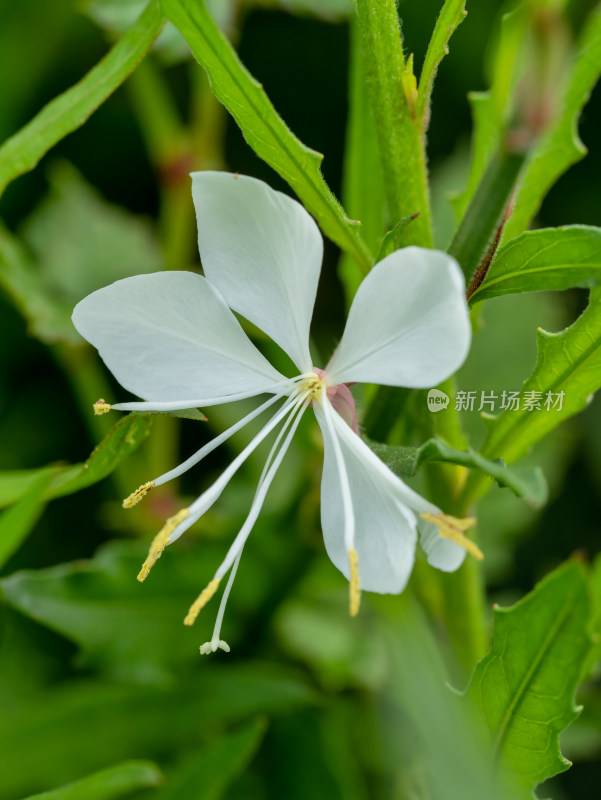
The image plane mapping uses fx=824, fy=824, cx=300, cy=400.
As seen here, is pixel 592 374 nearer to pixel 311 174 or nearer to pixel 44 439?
pixel 311 174

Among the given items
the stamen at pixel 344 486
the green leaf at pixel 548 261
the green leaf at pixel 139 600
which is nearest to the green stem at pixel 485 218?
the green leaf at pixel 548 261

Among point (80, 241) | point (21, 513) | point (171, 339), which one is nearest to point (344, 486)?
point (171, 339)

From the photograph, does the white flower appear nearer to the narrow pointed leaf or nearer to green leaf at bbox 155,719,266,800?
the narrow pointed leaf

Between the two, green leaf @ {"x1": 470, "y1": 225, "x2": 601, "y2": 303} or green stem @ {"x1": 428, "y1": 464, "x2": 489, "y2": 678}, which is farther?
green stem @ {"x1": 428, "y1": 464, "x2": 489, "y2": 678}

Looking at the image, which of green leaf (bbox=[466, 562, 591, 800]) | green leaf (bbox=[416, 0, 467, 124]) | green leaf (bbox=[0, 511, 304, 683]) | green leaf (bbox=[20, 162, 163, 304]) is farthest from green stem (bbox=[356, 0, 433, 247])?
green leaf (bbox=[20, 162, 163, 304])

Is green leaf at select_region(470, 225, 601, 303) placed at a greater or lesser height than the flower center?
greater

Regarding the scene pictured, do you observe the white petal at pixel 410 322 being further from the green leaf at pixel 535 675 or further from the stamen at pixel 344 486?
the green leaf at pixel 535 675

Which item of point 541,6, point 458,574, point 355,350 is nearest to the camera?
point 541,6

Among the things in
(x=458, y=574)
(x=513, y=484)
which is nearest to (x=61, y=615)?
(x=458, y=574)
